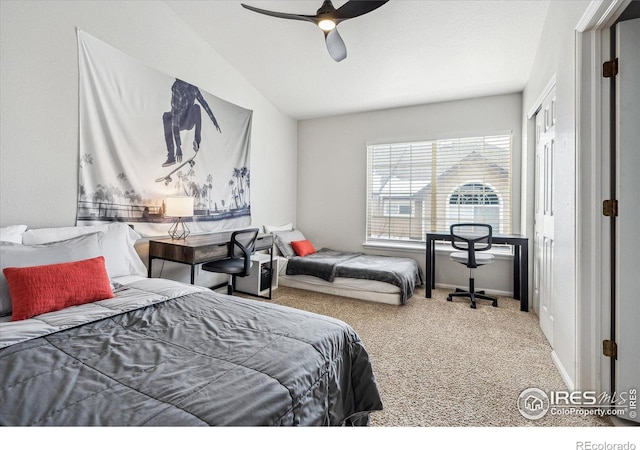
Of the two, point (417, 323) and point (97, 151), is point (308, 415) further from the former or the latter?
point (97, 151)

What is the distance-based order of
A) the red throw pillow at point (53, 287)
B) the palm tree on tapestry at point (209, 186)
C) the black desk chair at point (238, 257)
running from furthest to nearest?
the palm tree on tapestry at point (209, 186), the black desk chair at point (238, 257), the red throw pillow at point (53, 287)

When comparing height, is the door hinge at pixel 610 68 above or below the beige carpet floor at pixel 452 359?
above

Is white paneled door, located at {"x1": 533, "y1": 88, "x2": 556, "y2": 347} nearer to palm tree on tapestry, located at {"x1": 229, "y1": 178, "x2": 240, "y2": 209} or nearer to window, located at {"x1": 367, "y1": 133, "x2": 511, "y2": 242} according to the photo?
window, located at {"x1": 367, "y1": 133, "x2": 511, "y2": 242}

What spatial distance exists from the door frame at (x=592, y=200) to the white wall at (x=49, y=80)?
342 centimetres

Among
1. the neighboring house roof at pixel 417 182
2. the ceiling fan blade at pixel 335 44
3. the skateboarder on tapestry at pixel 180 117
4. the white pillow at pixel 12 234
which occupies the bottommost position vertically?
the white pillow at pixel 12 234

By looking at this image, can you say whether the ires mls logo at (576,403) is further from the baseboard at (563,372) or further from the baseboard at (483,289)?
the baseboard at (483,289)

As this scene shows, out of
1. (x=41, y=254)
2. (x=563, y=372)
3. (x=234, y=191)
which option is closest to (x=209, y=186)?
(x=234, y=191)

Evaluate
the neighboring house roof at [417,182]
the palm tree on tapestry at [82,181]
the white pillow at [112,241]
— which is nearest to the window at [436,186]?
the neighboring house roof at [417,182]

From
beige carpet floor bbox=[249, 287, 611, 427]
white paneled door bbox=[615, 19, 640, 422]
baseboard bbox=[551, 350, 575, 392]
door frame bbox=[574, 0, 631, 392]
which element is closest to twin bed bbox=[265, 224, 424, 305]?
beige carpet floor bbox=[249, 287, 611, 427]

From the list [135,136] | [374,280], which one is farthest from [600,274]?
[135,136]

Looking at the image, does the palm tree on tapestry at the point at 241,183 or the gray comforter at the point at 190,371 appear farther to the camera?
the palm tree on tapestry at the point at 241,183

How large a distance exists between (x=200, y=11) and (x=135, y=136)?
4.78 feet

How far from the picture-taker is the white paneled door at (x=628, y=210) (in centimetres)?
159

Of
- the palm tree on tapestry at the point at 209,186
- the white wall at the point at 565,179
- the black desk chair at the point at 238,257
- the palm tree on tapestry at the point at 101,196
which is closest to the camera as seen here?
the white wall at the point at 565,179
